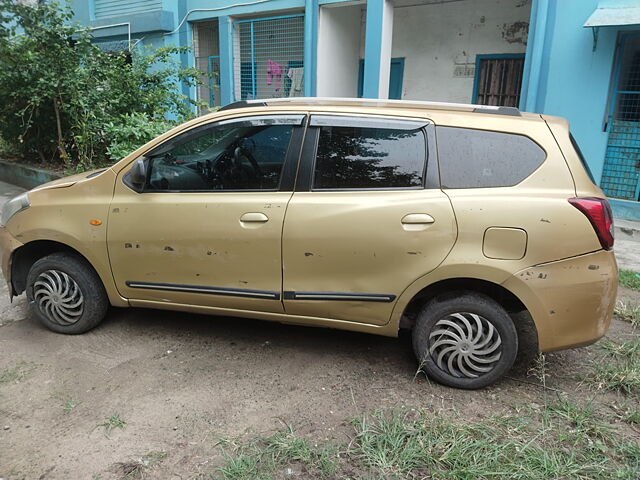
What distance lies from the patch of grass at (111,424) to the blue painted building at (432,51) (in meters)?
6.69

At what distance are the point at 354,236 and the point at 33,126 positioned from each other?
8237 mm

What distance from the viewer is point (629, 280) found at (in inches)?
194

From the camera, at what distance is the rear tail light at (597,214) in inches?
107

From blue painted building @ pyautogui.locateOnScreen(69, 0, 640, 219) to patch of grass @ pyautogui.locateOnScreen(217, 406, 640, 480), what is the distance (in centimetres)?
533

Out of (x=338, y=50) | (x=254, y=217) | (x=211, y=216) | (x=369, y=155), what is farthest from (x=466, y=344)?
(x=338, y=50)

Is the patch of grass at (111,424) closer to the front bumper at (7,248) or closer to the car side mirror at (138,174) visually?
the car side mirror at (138,174)

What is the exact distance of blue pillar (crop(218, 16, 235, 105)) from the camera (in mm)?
10496

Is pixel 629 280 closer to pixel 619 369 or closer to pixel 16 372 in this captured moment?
pixel 619 369

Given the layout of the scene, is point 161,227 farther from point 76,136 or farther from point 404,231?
point 76,136

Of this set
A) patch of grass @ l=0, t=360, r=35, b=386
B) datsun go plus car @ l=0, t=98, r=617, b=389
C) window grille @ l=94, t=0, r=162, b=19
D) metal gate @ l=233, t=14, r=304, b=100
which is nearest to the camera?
datsun go plus car @ l=0, t=98, r=617, b=389

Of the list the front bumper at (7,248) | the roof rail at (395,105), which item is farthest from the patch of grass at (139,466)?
the roof rail at (395,105)

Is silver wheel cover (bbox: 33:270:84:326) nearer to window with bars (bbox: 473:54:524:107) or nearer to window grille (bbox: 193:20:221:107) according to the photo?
window with bars (bbox: 473:54:524:107)

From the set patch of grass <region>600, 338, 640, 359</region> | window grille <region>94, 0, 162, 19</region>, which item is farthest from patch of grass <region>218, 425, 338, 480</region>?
window grille <region>94, 0, 162, 19</region>

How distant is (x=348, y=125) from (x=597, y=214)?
1509mm
